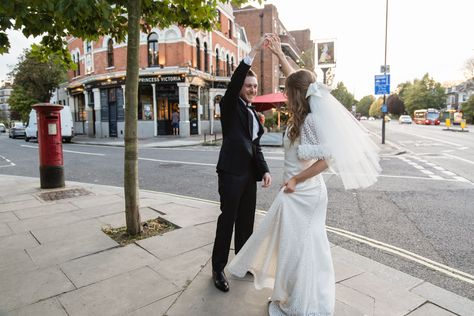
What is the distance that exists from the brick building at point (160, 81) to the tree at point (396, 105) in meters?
97.2

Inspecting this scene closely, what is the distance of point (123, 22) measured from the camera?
211 inches

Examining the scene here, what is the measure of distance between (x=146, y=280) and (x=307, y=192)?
179cm

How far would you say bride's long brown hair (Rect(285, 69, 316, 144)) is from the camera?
244cm

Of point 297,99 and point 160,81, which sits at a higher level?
point 160,81

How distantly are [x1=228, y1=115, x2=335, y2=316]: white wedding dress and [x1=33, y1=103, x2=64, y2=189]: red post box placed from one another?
6763 millimetres

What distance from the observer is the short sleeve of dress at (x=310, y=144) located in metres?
2.36

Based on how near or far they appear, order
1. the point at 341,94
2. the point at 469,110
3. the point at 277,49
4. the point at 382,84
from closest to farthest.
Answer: the point at 277,49 → the point at 382,84 → the point at 341,94 → the point at 469,110

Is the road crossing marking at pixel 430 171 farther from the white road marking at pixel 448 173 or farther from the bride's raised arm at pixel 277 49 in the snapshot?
the bride's raised arm at pixel 277 49

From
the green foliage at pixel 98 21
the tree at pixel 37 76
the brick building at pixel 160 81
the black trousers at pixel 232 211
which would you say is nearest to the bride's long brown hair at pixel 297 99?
the black trousers at pixel 232 211

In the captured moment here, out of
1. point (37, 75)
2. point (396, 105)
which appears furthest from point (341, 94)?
point (396, 105)

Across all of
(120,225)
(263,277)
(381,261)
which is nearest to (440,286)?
(381,261)

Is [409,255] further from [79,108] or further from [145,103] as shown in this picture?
[79,108]

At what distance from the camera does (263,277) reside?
2.69m

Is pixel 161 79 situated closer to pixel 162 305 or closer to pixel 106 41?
pixel 106 41
